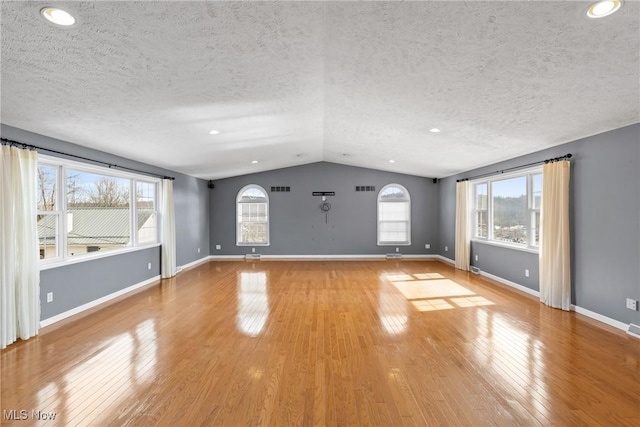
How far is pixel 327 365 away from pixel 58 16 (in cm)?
328

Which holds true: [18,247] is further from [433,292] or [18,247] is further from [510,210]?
[510,210]

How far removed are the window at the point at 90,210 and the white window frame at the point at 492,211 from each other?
24.3ft

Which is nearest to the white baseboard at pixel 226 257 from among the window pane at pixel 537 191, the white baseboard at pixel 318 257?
the white baseboard at pixel 318 257

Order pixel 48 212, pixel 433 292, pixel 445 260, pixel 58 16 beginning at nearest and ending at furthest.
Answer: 1. pixel 58 16
2. pixel 48 212
3. pixel 433 292
4. pixel 445 260

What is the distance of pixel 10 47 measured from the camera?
78.5 inches

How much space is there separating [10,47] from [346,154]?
630 centimetres

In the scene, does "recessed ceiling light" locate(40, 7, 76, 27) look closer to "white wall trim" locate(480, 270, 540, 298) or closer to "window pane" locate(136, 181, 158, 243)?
"window pane" locate(136, 181, 158, 243)

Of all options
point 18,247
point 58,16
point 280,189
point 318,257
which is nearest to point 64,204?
point 18,247

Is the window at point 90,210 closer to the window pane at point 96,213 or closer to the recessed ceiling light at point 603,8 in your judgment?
the window pane at point 96,213

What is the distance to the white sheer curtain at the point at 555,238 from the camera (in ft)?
13.7

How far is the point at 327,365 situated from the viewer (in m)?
2.69

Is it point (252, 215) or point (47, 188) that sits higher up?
point (47, 188)

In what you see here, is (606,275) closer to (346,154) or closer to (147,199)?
(346,154)

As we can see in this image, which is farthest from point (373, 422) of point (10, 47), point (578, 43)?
point (10, 47)
